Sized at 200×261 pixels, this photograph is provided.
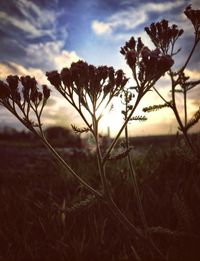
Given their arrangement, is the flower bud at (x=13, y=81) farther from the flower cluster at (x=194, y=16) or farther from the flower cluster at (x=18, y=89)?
the flower cluster at (x=194, y=16)

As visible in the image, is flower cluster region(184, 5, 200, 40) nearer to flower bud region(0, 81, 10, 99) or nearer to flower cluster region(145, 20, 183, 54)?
flower cluster region(145, 20, 183, 54)

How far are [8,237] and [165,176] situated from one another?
2472 millimetres

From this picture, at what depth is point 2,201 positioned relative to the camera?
559 cm

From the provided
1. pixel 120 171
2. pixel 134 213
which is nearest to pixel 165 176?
pixel 120 171

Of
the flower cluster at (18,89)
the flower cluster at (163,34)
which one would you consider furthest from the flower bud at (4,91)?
the flower cluster at (163,34)

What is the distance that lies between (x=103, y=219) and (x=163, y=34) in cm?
216

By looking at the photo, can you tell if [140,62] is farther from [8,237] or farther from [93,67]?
[8,237]

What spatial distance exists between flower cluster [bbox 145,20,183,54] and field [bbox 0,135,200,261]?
99 centimetres

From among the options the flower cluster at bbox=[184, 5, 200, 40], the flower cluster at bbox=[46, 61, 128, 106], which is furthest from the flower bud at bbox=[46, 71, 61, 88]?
the flower cluster at bbox=[184, 5, 200, 40]

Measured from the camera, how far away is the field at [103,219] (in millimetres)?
3557

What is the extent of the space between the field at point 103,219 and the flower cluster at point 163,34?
0.99 meters

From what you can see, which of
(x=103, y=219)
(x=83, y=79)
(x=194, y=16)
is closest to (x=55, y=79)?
(x=83, y=79)

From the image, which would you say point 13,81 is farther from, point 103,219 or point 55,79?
point 103,219

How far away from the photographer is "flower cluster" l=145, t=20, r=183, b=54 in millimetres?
3592
